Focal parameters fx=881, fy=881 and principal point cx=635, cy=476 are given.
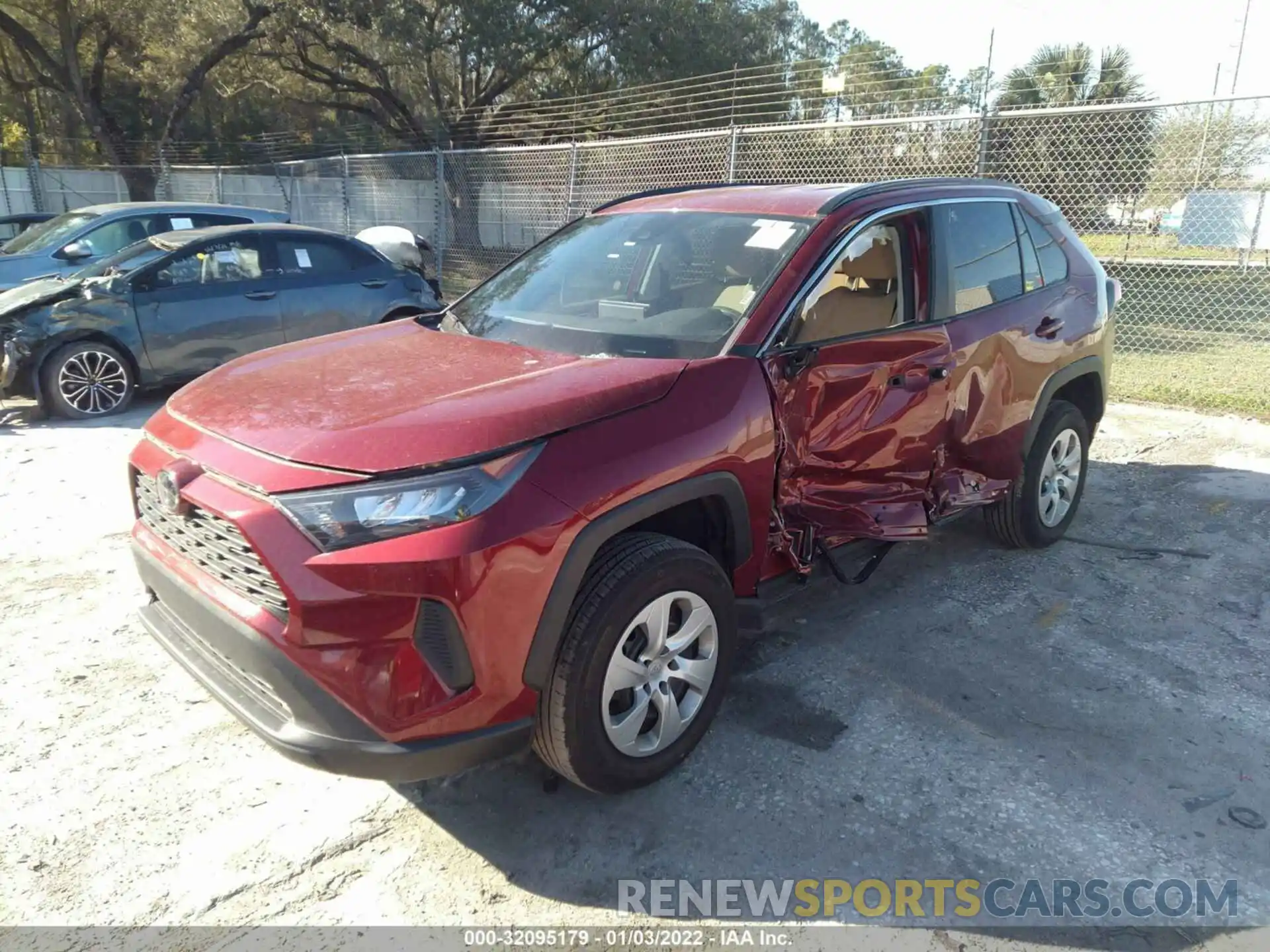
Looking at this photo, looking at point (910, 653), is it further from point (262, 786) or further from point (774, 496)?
point (262, 786)

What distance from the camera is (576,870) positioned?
2.51 meters

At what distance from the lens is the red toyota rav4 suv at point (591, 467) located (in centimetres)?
221

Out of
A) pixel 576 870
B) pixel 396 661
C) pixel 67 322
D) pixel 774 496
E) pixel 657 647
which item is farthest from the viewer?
pixel 67 322

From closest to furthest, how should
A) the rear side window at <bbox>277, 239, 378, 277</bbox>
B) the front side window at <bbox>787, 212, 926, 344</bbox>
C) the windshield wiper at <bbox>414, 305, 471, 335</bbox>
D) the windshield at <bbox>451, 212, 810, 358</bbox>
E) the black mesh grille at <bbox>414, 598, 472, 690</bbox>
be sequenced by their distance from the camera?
the black mesh grille at <bbox>414, 598, 472, 690</bbox> < the windshield at <bbox>451, 212, 810, 358</bbox> < the front side window at <bbox>787, 212, 926, 344</bbox> < the windshield wiper at <bbox>414, 305, 471, 335</bbox> < the rear side window at <bbox>277, 239, 378, 277</bbox>

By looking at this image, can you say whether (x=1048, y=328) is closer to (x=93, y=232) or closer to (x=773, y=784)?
(x=773, y=784)

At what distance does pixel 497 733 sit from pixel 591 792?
1.89 feet

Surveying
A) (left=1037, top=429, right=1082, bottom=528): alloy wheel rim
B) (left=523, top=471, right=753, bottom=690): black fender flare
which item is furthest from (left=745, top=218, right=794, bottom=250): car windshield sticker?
(left=1037, top=429, right=1082, bottom=528): alloy wheel rim

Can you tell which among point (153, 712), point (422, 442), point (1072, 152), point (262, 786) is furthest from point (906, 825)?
point (1072, 152)

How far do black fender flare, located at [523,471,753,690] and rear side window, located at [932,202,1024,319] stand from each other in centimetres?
173

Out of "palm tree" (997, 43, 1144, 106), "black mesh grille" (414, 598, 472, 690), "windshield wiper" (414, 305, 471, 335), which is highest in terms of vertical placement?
"palm tree" (997, 43, 1144, 106)

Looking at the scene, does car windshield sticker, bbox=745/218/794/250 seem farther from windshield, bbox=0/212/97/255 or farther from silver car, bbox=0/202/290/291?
windshield, bbox=0/212/97/255

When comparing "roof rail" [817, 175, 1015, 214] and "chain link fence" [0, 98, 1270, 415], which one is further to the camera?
"chain link fence" [0, 98, 1270, 415]

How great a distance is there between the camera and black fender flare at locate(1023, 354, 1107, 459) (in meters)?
4.30

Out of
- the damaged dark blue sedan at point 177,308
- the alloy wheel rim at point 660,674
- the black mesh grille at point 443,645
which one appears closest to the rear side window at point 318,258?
the damaged dark blue sedan at point 177,308
